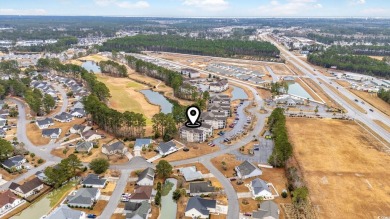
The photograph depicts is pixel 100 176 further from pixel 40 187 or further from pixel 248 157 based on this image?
pixel 248 157

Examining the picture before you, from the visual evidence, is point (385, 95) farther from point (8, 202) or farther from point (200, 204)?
point (8, 202)

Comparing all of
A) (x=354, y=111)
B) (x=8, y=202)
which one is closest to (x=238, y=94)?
(x=354, y=111)

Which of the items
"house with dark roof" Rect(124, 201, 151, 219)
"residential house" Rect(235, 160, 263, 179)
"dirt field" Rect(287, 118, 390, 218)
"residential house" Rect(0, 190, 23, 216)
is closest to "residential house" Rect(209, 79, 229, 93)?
"dirt field" Rect(287, 118, 390, 218)

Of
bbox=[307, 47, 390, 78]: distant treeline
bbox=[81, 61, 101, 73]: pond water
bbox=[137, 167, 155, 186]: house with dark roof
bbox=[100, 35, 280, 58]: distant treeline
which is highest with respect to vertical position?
bbox=[100, 35, 280, 58]: distant treeline

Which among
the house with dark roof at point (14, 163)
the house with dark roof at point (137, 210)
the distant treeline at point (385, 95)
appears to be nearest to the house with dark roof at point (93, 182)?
the house with dark roof at point (137, 210)

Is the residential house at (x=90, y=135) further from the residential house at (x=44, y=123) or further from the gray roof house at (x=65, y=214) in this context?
the gray roof house at (x=65, y=214)

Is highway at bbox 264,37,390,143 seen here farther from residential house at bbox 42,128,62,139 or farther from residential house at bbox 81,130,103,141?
residential house at bbox 42,128,62,139
